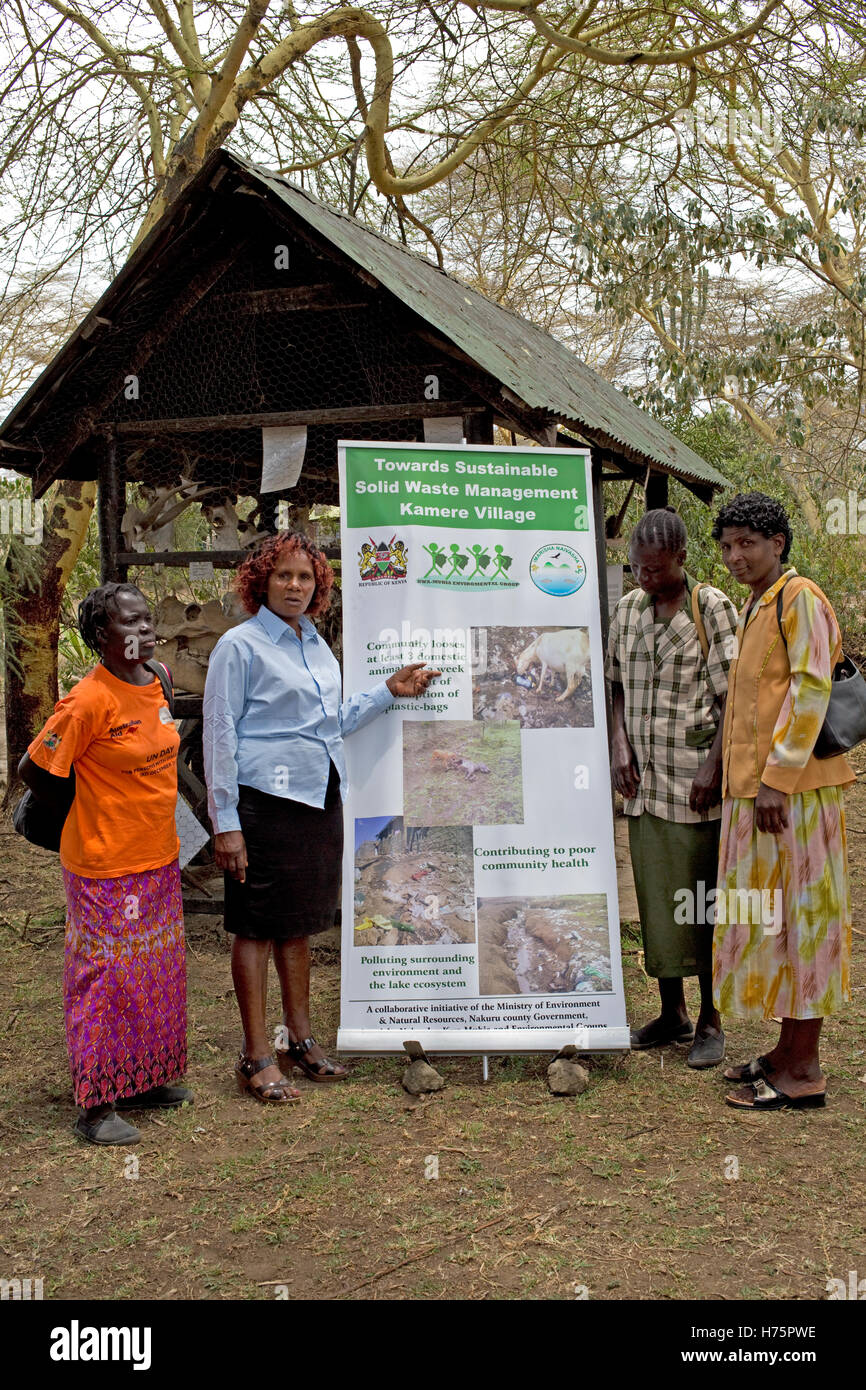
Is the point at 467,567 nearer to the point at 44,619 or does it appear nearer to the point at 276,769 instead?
the point at 276,769

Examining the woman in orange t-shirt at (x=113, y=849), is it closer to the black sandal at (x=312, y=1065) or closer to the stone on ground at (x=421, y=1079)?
the black sandal at (x=312, y=1065)

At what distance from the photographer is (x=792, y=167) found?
1608cm

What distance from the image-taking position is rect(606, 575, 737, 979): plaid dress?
406 cm

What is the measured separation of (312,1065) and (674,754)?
5.61 feet

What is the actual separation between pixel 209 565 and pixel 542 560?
8.29 feet

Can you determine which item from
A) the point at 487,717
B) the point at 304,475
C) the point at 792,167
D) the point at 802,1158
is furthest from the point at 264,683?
the point at 792,167

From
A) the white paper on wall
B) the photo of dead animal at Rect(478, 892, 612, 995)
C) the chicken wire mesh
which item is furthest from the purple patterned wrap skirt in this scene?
the chicken wire mesh

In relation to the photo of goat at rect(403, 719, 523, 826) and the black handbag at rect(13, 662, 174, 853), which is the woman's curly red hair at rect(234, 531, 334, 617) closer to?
the photo of goat at rect(403, 719, 523, 826)

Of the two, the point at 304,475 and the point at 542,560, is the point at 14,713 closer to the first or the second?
the point at 304,475

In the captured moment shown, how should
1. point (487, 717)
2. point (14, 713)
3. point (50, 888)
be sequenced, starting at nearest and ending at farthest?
point (487, 717) → point (50, 888) → point (14, 713)

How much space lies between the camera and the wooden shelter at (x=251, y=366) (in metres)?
5.29

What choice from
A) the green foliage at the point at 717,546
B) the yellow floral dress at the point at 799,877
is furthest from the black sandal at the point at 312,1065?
the green foliage at the point at 717,546

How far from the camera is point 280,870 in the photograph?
382 cm

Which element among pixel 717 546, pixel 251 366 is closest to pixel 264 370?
pixel 251 366
